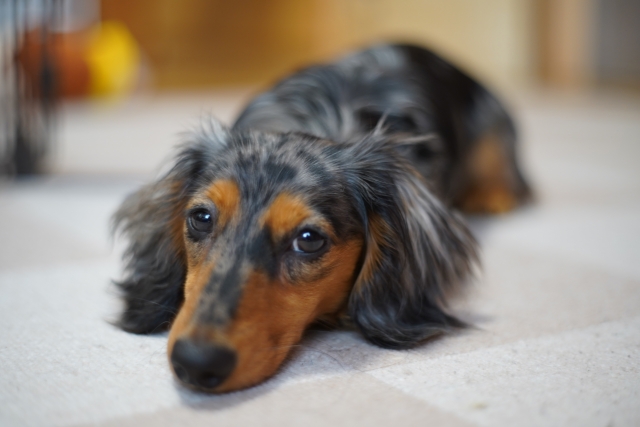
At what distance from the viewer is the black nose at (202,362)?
1442 mm

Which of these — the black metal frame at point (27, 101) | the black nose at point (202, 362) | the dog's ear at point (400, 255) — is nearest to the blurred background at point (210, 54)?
the black metal frame at point (27, 101)

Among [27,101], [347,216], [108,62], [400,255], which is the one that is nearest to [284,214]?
[347,216]

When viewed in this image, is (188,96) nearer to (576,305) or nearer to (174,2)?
(174,2)

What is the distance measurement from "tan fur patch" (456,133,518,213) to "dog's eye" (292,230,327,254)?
178 centimetres

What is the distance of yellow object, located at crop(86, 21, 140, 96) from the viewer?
6258 mm

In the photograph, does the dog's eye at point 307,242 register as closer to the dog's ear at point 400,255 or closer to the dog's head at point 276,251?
the dog's head at point 276,251

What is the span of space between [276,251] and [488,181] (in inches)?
79.5

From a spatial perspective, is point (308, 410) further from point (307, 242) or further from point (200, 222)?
point (200, 222)

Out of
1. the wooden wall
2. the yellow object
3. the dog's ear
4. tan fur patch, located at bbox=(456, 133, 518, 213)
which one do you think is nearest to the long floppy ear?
the dog's ear

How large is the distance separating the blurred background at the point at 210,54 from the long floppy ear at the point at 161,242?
186 centimetres

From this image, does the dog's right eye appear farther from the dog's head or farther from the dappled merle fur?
the dappled merle fur

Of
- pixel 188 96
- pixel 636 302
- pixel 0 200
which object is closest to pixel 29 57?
pixel 0 200

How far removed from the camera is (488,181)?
350 cm

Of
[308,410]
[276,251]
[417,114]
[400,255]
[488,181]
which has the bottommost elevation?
[488,181]
